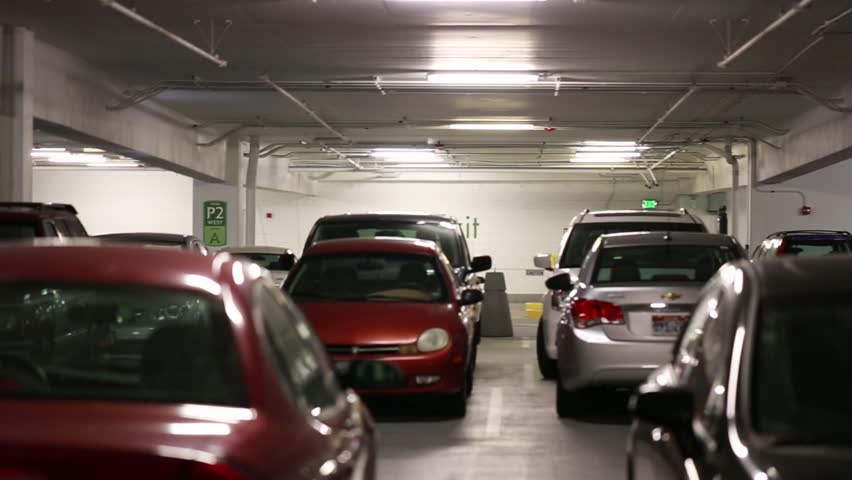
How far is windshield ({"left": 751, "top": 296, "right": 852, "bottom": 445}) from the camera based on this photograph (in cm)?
399

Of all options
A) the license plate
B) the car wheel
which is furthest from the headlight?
the car wheel

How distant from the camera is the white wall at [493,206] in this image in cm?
4266

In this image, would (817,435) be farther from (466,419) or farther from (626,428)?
(466,419)

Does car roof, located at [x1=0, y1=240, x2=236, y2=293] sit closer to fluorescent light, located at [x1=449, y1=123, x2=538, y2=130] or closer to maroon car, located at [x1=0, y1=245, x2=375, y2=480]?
maroon car, located at [x1=0, y1=245, x2=375, y2=480]

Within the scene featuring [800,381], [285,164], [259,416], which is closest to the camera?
[259,416]

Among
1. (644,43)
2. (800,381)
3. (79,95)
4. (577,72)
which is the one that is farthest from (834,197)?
(800,381)

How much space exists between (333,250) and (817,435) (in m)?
A: 8.37

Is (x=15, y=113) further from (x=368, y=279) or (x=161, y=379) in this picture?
(x=161, y=379)

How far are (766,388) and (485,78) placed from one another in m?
15.8

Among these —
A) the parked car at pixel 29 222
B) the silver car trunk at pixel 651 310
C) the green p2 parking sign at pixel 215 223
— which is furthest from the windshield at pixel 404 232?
the green p2 parking sign at pixel 215 223

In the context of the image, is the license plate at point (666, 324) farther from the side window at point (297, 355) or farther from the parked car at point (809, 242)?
the parked car at point (809, 242)

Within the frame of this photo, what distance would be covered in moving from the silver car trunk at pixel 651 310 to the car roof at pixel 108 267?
21.8 feet

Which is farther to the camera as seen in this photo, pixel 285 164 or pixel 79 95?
pixel 285 164

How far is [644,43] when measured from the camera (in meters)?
17.4
